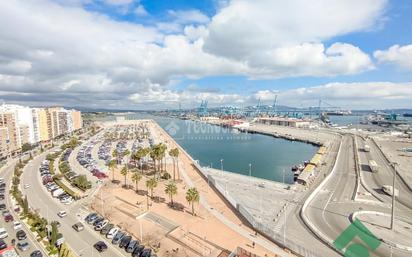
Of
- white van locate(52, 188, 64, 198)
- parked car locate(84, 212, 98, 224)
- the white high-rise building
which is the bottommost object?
white van locate(52, 188, 64, 198)

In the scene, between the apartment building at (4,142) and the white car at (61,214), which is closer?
the white car at (61,214)

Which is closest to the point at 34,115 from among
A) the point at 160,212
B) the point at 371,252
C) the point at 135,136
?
the point at 135,136

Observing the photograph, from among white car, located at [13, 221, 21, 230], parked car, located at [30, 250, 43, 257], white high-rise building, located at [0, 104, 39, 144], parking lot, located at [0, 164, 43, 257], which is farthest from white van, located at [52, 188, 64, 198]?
white high-rise building, located at [0, 104, 39, 144]

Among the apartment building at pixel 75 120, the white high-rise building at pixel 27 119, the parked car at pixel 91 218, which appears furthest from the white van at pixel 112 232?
the apartment building at pixel 75 120

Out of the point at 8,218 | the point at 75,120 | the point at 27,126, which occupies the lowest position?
the point at 8,218

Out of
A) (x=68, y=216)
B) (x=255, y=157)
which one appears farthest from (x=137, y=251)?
(x=255, y=157)

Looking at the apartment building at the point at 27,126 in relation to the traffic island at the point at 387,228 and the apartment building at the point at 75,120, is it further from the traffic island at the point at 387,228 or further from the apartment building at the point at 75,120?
the traffic island at the point at 387,228

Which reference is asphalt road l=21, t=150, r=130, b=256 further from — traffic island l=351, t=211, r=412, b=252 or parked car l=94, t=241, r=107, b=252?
traffic island l=351, t=211, r=412, b=252

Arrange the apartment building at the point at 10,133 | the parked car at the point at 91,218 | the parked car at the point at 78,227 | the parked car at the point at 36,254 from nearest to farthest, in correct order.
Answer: the parked car at the point at 36,254, the parked car at the point at 78,227, the parked car at the point at 91,218, the apartment building at the point at 10,133

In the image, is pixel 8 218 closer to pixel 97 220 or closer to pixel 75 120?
pixel 97 220
